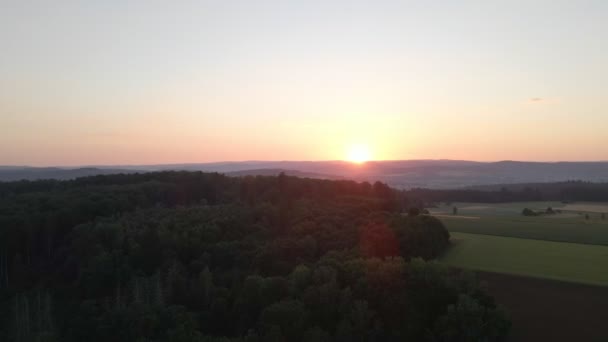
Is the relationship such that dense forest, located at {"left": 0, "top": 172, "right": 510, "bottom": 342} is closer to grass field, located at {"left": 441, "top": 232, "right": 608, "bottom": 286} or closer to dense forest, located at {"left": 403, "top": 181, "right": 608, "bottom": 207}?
grass field, located at {"left": 441, "top": 232, "right": 608, "bottom": 286}

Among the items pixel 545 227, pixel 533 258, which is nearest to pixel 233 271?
pixel 533 258

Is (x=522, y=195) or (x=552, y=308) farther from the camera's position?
(x=522, y=195)

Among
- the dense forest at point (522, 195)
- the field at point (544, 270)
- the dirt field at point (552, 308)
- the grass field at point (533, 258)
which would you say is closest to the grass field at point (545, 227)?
the field at point (544, 270)

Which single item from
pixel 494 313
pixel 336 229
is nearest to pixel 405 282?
pixel 494 313

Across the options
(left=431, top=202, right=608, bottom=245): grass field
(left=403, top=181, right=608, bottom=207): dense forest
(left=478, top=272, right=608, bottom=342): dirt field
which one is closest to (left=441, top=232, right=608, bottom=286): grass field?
(left=478, top=272, right=608, bottom=342): dirt field

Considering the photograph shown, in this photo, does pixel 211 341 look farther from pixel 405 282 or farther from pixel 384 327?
pixel 405 282

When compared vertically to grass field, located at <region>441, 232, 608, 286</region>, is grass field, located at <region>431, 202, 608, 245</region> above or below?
above

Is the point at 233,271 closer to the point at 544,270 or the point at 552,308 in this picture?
the point at 552,308
